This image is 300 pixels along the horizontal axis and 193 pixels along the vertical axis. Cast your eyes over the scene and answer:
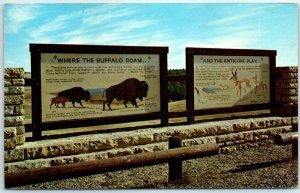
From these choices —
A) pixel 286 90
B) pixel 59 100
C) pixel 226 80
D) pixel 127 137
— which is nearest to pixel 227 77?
pixel 226 80

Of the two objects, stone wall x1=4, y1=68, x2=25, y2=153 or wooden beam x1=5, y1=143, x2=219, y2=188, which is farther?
stone wall x1=4, y1=68, x2=25, y2=153

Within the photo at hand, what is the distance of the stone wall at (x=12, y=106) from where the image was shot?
4781 mm

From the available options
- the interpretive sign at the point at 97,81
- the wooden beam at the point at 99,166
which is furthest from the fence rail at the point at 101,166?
the interpretive sign at the point at 97,81

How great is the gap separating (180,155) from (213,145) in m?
0.43

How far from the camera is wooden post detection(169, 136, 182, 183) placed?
4.87 meters

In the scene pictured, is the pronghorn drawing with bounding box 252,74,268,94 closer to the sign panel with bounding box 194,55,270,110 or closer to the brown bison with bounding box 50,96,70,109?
the sign panel with bounding box 194,55,270,110

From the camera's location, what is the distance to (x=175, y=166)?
4.96m

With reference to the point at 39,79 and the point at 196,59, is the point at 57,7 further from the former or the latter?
the point at 196,59

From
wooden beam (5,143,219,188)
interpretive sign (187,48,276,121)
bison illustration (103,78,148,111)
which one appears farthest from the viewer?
interpretive sign (187,48,276,121)

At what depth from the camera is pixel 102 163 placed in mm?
4352

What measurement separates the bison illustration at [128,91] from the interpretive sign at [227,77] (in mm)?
827

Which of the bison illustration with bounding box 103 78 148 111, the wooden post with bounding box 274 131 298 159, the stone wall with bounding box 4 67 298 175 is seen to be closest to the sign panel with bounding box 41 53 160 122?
the bison illustration with bounding box 103 78 148 111

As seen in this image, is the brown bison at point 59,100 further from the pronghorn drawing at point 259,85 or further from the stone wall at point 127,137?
the pronghorn drawing at point 259,85

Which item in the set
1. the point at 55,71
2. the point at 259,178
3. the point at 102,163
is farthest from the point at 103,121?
the point at 259,178
